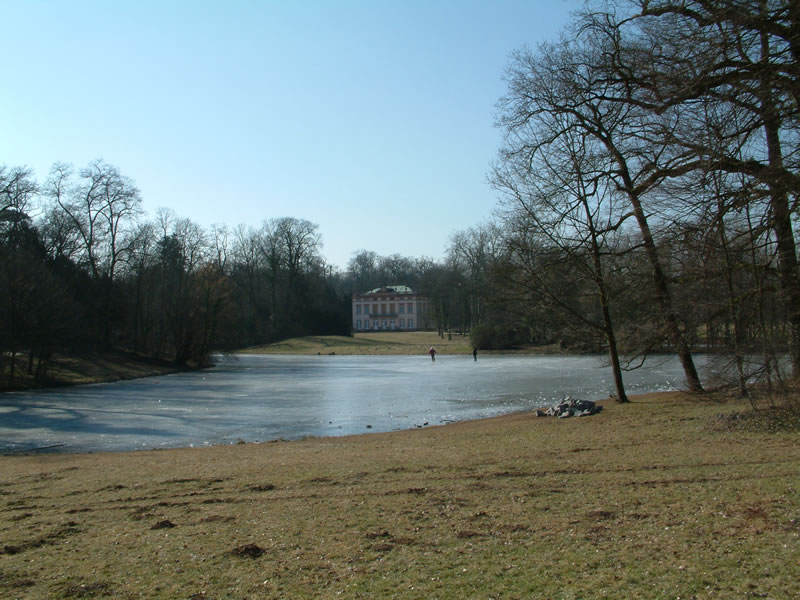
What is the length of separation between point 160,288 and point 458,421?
43.7 m

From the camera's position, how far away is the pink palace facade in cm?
13125

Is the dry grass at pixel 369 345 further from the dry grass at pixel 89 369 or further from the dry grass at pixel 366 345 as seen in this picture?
the dry grass at pixel 89 369

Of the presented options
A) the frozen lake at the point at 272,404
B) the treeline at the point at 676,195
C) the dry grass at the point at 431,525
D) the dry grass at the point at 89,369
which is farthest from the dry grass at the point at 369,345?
the dry grass at the point at 431,525

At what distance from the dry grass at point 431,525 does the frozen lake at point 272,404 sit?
27.0 feet

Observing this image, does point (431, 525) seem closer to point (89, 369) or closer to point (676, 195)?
point (676, 195)

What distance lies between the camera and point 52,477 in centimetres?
1156

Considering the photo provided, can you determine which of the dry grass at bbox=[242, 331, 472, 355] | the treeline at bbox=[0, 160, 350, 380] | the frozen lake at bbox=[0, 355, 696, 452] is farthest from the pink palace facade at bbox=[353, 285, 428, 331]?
the frozen lake at bbox=[0, 355, 696, 452]

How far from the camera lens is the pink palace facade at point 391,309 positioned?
131250 millimetres

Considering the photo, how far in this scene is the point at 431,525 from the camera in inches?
259

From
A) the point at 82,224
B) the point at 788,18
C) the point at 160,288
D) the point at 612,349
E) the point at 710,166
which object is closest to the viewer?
the point at 788,18

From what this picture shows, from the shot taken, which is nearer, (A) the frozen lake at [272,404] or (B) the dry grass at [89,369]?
(A) the frozen lake at [272,404]

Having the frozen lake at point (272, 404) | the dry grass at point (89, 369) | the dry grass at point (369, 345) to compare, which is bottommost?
the frozen lake at point (272, 404)

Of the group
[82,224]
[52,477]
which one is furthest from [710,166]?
[82,224]

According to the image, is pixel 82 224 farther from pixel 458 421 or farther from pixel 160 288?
pixel 458 421
